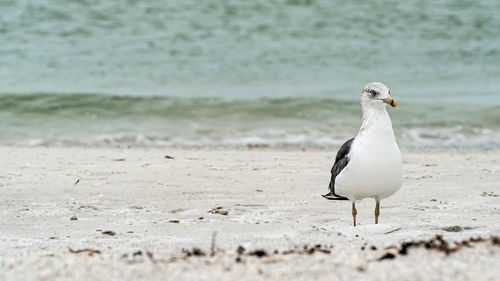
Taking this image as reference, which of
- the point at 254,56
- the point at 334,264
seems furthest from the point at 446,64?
the point at 334,264

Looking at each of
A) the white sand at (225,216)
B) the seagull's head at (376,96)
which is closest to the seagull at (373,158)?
the seagull's head at (376,96)

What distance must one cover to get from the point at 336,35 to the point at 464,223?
1196cm

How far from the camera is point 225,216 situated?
4.62m

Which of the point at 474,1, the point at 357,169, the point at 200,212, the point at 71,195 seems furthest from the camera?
the point at 474,1

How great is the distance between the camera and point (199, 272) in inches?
107

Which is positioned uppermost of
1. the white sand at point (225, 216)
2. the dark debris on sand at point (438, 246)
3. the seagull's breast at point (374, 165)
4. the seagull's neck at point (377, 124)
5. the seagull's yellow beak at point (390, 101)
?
the seagull's yellow beak at point (390, 101)

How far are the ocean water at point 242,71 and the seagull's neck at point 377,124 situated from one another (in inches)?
181

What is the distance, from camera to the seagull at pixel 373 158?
12.9 feet

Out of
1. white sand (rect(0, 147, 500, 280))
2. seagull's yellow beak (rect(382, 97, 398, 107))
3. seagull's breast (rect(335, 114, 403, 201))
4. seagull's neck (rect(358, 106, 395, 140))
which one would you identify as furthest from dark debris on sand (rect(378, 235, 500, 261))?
seagull's yellow beak (rect(382, 97, 398, 107))

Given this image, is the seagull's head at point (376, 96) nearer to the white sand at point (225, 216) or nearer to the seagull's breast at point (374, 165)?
the seagull's breast at point (374, 165)

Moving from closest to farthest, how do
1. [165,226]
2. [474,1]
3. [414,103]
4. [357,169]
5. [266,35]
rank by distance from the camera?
[357,169], [165,226], [414,103], [266,35], [474,1]

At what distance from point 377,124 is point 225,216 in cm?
127

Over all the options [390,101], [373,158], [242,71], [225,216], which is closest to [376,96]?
[390,101]

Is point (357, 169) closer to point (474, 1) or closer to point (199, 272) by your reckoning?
point (199, 272)
